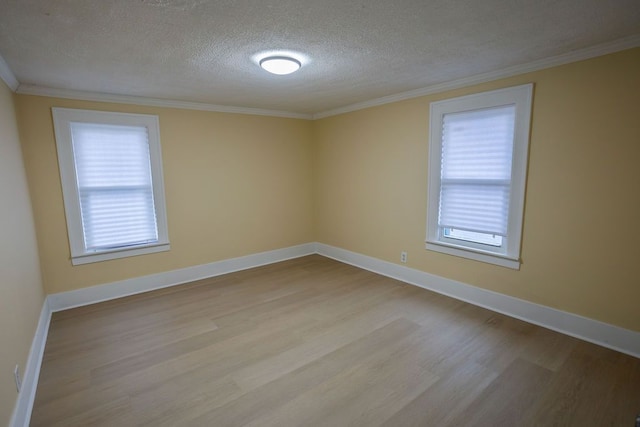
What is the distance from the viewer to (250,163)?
15.4ft

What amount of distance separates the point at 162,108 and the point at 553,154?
13.7ft

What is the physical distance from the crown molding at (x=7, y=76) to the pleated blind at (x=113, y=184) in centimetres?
55

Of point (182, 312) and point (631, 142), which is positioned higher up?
point (631, 142)

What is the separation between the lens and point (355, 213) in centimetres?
477

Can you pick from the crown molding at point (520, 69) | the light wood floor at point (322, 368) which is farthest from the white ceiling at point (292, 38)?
the light wood floor at point (322, 368)

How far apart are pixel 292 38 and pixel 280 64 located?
0.36 metres

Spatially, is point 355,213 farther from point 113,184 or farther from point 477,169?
point 113,184

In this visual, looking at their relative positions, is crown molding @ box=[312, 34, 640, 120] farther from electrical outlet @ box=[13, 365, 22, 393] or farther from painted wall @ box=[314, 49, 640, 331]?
electrical outlet @ box=[13, 365, 22, 393]

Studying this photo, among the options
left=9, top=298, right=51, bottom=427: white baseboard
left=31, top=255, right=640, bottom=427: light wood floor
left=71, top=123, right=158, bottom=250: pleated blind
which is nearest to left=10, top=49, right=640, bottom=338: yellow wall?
left=71, top=123, right=158, bottom=250: pleated blind

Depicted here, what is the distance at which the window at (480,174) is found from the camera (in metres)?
2.95

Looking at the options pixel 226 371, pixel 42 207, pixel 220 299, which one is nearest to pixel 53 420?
pixel 226 371

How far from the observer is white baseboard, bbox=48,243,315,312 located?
349 cm

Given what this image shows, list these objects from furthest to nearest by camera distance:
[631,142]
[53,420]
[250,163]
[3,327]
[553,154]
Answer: [250,163]
[553,154]
[631,142]
[53,420]
[3,327]

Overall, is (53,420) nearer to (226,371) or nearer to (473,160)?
(226,371)
